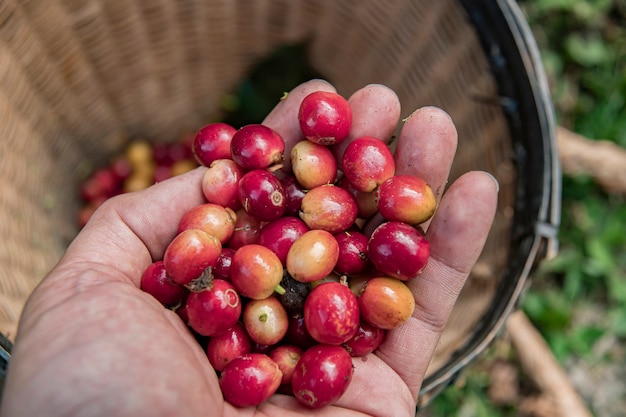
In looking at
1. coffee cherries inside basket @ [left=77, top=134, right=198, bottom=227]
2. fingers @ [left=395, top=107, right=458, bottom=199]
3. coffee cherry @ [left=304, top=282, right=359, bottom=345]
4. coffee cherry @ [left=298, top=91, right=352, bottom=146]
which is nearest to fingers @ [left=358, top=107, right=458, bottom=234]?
fingers @ [left=395, top=107, right=458, bottom=199]

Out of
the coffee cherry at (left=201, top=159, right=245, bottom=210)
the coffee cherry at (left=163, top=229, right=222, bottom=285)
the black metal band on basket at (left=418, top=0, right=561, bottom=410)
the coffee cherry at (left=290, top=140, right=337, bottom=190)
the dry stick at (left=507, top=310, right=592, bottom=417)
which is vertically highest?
the coffee cherry at (left=163, top=229, right=222, bottom=285)

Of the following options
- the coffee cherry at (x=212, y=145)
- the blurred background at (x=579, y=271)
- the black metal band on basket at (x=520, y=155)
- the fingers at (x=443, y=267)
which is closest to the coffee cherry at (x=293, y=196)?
the coffee cherry at (x=212, y=145)

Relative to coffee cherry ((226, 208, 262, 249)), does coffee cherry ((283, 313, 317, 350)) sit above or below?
below

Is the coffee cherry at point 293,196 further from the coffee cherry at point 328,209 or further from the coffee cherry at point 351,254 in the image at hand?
the coffee cherry at point 351,254

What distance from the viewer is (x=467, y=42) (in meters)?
3.17

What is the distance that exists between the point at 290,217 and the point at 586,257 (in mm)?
2547

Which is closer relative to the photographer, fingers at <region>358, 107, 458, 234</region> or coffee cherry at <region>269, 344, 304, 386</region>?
coffee cherry at <region>269, 344, 304, 386</region>

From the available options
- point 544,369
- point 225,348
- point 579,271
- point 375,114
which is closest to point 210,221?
point 225,348

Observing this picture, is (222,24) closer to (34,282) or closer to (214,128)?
(214,128)

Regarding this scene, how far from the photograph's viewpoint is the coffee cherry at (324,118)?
2.47 m

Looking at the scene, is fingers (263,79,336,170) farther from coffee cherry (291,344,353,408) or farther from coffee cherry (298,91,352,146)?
coffee cherry (291,344,353,408)

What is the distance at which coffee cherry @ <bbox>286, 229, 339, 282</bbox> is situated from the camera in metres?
2.25

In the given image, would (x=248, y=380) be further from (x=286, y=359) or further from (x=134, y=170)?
(x=134, y=170)

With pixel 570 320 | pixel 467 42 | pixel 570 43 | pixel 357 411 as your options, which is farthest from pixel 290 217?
pixel 570 43
